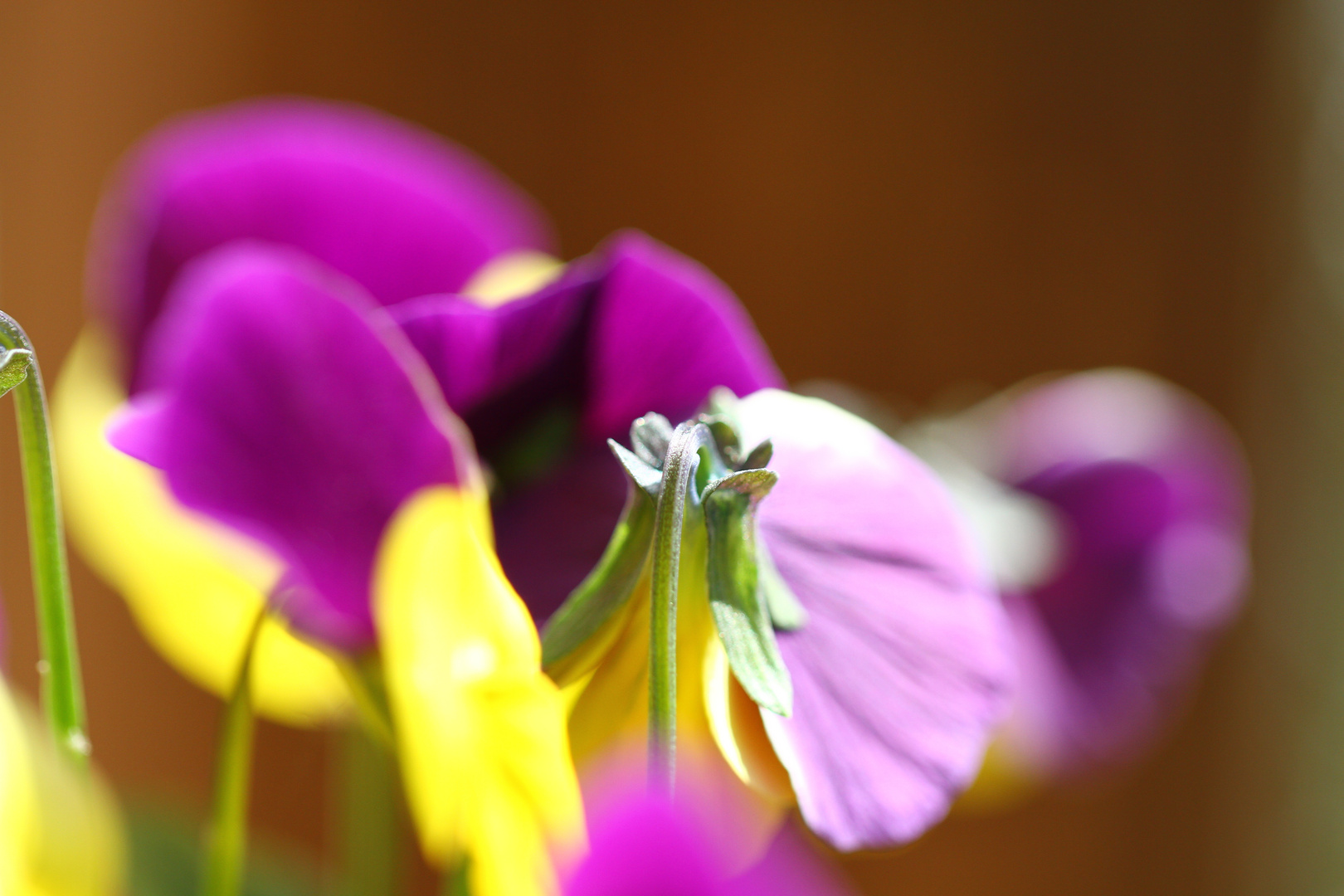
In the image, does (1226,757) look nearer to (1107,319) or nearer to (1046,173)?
(1107,319)

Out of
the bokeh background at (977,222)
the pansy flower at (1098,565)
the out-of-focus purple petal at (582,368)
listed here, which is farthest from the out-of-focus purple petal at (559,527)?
the bokeh background at (977,222)

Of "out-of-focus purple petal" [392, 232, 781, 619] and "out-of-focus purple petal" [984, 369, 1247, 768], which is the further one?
"out-of-focus purple petal" [984, 369, 1247, 768]

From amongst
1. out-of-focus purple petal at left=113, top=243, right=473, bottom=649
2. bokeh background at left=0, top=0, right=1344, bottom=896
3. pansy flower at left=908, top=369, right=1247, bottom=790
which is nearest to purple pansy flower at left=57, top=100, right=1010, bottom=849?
out-of-focus purple petal at left=113, top=243, right=473, bottom=649

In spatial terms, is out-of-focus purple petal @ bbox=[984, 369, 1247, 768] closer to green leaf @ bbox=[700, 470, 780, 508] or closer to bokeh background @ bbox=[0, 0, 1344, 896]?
green leaf @ bbox=[700, 470, 780, 508]

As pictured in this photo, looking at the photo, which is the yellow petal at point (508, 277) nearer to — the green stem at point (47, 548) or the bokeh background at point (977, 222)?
the green stem at point (47, 548)

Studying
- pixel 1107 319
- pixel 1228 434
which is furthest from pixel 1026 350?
pixel 1228 434
